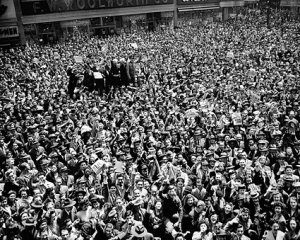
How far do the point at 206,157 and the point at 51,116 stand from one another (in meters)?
6.68

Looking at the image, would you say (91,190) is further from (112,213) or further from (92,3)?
(92,3)

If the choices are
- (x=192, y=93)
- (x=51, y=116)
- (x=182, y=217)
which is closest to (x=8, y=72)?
(x=51, y=116)

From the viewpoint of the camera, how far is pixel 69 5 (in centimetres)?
3759

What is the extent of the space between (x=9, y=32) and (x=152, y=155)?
1121 inches

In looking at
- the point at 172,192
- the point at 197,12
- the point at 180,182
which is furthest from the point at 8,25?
the point at 172,192

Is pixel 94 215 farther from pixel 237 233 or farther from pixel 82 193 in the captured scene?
pixel 237 233

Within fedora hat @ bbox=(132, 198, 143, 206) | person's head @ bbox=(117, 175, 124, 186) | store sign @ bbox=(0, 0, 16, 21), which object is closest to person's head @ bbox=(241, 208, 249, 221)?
fedora hat @ bbox=(132, 198, 143, 206)

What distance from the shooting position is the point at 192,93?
15453 mm

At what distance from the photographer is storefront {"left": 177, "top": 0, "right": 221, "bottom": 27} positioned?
46.9 metres

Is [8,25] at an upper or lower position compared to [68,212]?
upper

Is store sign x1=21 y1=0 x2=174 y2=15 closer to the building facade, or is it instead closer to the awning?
the building facade

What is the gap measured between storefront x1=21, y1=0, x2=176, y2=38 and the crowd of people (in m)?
18.7

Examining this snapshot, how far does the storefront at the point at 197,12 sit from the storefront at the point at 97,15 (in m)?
1.72

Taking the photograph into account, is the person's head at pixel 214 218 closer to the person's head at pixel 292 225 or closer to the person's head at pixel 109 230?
the person's head at pixel 292 225
